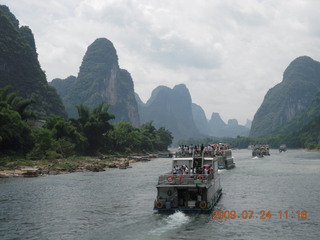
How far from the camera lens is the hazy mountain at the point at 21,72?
14288cm

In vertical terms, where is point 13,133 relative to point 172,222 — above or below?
above

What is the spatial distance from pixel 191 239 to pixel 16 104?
223ft

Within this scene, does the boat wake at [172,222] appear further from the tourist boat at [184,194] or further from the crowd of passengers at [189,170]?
the crowd of passengers at [189,170]

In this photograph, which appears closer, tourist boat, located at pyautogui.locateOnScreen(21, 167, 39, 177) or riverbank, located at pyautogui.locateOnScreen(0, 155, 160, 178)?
tourist boat, located at pyautogui.locateOnScreen(21, 167, 39, 177)

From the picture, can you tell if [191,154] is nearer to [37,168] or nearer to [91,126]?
[37,168]

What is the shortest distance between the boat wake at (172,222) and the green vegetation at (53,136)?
140ft

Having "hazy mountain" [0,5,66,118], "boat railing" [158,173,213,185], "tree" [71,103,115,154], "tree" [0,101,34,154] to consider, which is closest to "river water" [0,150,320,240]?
"boat railing" [158,173,213,185]

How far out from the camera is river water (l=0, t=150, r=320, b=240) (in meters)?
23.7

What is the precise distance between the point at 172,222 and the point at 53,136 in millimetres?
67461

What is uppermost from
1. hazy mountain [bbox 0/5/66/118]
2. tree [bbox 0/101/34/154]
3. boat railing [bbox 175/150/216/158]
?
hazy mountain [bbox 0/5/66/118]

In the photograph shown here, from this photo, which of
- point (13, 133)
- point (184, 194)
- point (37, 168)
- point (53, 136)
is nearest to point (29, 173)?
point (37, 168)

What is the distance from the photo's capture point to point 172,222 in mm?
25547
